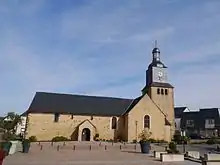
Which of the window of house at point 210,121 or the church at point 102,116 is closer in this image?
the church at point 102,116

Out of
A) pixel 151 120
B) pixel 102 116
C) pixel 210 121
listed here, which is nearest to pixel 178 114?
pixel 210 121

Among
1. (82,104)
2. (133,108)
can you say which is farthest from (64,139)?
(133,108)

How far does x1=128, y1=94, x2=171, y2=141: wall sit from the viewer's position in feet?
147

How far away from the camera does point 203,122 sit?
67.9 metres

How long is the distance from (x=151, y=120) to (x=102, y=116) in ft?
25.9

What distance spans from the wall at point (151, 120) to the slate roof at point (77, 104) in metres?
3.21

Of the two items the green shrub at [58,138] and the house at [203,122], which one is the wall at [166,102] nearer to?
the green shrub at [58,138]

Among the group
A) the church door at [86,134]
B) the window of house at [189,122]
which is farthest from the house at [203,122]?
the church door at [86,134]

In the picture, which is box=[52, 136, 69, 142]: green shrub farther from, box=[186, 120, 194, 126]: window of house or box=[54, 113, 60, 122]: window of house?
box=[186, 120, 194, 126]: window of house

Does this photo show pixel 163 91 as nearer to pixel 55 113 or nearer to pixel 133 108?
pixel 133 108

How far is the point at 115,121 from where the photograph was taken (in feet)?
155

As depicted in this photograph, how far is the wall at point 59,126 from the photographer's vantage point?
1711 inches

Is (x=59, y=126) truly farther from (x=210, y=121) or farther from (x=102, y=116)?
(x=210, y=121)

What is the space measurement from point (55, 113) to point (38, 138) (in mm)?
4495
